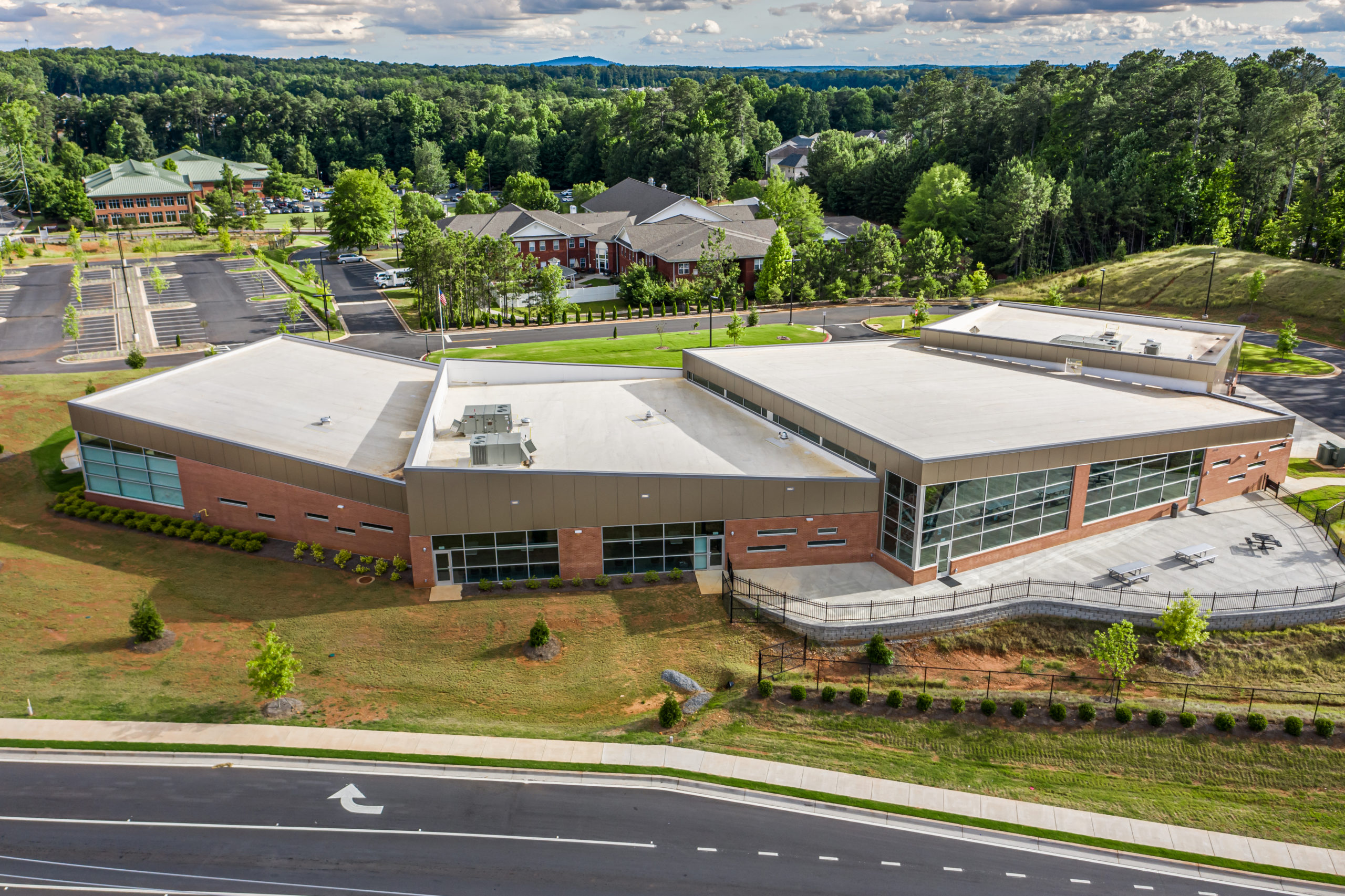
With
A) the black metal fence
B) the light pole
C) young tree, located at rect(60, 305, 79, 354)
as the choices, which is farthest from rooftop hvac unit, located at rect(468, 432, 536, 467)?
the light pole

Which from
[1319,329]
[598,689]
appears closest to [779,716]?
[598,689]

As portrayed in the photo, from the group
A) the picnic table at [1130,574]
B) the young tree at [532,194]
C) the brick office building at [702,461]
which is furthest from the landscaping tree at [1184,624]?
the young tree at [532,194]

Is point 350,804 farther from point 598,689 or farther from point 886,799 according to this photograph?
point 886,799

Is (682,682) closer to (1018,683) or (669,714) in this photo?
(669,714)

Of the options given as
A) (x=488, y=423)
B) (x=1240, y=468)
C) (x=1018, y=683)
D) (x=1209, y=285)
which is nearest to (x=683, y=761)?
(x=1018, y=683)

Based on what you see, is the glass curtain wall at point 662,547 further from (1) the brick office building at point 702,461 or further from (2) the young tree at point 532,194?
(2) the young tree at point 532,194

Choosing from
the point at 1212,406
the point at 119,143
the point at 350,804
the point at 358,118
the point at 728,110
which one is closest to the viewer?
the point at 350,804

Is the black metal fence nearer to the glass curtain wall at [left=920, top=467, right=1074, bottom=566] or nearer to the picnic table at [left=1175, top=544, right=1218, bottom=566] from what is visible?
the glass curtain wall at [left=920, top=467, right=1074, bottom=566]
